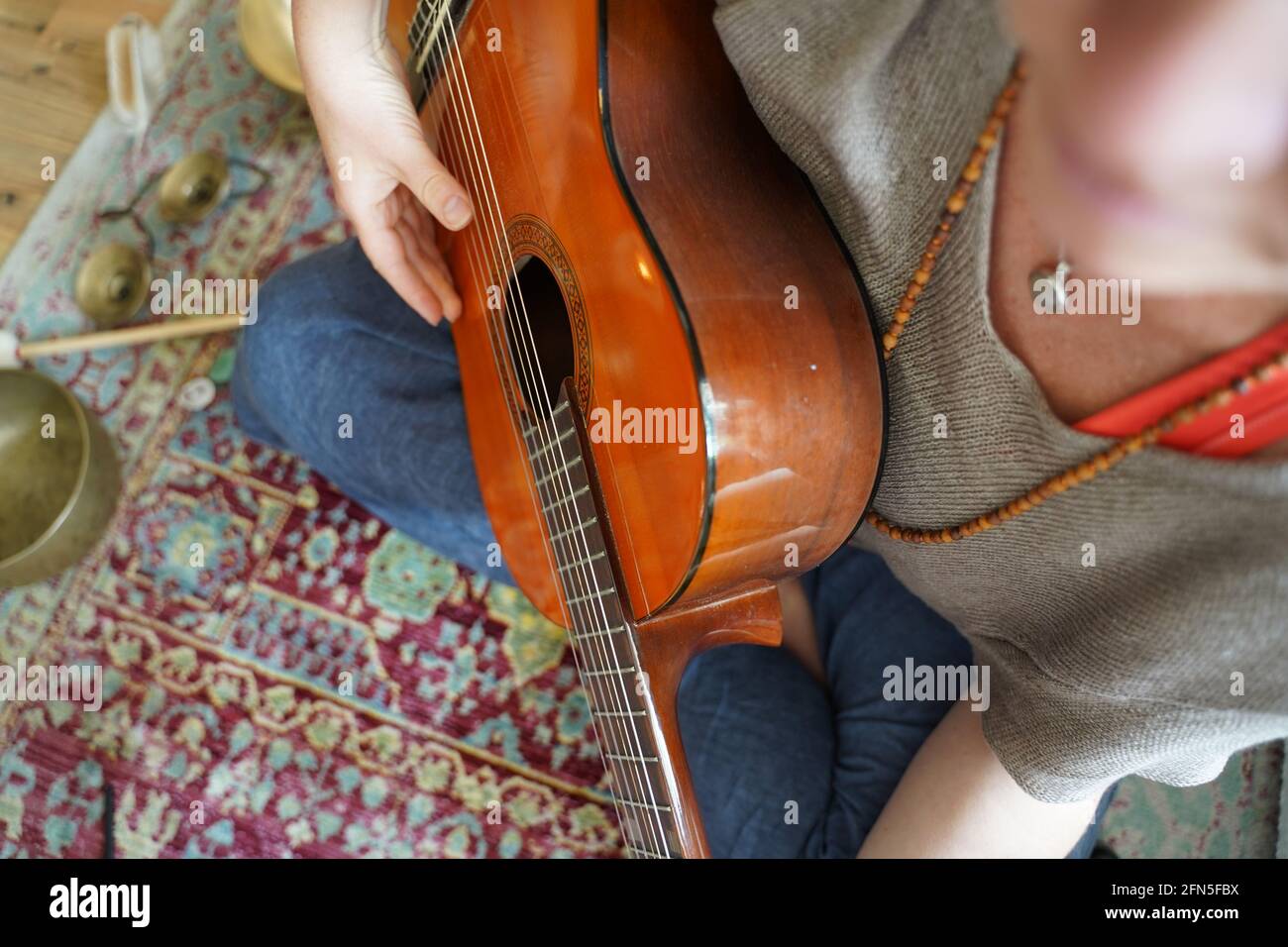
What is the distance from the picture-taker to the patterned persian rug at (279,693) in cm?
117

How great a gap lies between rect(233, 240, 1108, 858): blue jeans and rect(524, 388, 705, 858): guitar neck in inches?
7.6

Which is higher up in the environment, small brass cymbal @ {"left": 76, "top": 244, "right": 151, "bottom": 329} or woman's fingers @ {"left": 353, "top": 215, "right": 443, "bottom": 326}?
small brass cymbal @ {"left": 76, "top": 244, "right": 151, "bottom": 329}

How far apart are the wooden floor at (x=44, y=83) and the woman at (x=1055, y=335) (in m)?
0.90

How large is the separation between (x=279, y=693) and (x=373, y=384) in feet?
1.57

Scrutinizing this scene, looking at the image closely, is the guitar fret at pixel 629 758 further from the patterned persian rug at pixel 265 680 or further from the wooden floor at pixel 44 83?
the wooden floor at pixel 44 83

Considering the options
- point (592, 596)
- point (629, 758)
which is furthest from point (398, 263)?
point (629, 758)

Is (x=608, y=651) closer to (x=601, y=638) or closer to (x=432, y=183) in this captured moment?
(x=601, y=638)

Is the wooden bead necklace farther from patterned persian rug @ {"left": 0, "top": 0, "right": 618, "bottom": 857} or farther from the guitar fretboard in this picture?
patterned persian rug @ {"left": 0, "top": 0, "right": 618, "bottom": 857}

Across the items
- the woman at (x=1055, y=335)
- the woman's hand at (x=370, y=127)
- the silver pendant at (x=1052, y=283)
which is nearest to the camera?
the woman at (x=1055, y=335)

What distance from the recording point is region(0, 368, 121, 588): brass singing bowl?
3.88ft

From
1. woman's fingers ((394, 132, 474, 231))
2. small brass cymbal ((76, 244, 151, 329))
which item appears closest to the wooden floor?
small brass cymbal ((76, 244, 151, 329))

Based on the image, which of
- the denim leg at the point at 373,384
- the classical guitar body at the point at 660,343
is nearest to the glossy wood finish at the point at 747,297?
the classical guitar body at the point at 660,343
